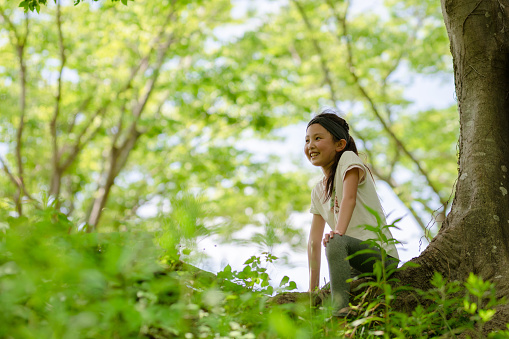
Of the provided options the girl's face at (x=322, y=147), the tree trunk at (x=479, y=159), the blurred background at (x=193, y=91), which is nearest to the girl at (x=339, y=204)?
the girl's face at (x=322, y=147)

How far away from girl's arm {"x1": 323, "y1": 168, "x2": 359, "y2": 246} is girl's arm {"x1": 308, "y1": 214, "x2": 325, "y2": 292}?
0.42 m

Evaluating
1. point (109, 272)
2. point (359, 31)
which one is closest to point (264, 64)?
point (359, 31)

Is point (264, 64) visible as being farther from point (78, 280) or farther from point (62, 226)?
point (78, 280)

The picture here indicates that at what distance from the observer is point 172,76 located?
10.8 m

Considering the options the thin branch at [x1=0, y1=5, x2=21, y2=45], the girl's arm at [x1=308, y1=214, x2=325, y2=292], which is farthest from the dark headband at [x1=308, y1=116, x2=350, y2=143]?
the thin branch at [x1=0, y1=5, x2=21, y2=45]

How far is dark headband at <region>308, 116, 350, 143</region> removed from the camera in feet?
10.5

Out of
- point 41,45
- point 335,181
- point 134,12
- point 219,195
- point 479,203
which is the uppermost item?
point 134,12

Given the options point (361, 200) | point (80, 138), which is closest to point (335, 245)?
point (361, 200)

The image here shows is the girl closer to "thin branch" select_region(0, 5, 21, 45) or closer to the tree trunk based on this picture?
the tree trunk

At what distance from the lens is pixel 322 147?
10.4 feet

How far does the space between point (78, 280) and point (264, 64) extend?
10391 millimetres

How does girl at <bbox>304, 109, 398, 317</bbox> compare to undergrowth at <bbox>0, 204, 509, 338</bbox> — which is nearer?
Answer: undergrowth at <bbox>0, 204, 509, 338</bbox>

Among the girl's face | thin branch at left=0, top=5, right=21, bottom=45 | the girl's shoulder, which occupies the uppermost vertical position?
thin branch at left=0, top=5, right=21, bottom=45

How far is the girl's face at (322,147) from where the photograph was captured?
10.4 ft
